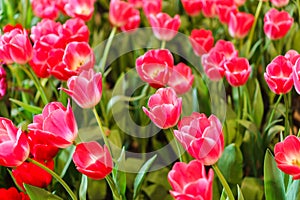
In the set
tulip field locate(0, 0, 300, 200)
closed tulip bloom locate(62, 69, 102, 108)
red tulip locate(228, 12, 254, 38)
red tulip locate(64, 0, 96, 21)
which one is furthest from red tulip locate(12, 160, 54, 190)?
red tulip locate(228, 12, 254, 38)

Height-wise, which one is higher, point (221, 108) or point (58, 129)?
point (58, 129)

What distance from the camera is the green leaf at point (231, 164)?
84 centimetres

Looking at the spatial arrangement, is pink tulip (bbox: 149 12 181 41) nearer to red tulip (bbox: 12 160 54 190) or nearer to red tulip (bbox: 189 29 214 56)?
red tulip (bbox: 189 29 214 56)

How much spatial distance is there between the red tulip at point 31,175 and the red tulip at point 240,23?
0.47 m

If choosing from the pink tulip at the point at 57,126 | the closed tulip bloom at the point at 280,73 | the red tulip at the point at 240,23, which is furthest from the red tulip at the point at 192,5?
the pink tulip at the point at 57,126

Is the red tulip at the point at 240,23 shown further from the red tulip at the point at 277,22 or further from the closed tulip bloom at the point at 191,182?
the closed tulip bloom at the point at 191,182

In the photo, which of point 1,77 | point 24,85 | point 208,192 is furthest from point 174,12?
point 208,192

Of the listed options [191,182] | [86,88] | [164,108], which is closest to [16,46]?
[86,88]

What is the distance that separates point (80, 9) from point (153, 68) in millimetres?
332

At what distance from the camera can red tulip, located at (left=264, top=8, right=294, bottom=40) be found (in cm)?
99

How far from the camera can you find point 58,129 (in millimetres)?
645

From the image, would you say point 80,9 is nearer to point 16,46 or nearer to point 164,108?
point 16,46

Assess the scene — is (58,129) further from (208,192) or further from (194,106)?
(194,106)

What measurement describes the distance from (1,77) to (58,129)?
0.26m
